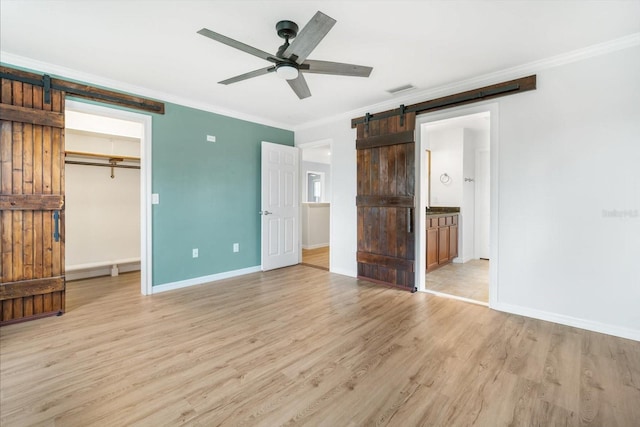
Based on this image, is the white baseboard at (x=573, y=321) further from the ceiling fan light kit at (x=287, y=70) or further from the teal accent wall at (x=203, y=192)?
the teal accent wall at (x=203, y=192)

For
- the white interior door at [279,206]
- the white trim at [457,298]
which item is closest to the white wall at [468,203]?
the white trim at [457,298]

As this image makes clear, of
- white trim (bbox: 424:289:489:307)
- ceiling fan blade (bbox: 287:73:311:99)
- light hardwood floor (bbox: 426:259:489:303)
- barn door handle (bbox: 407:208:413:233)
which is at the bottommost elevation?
white trim (bbox: 424:289:489:307)

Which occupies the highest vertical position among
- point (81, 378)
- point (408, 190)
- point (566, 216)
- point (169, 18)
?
point (169, 18)

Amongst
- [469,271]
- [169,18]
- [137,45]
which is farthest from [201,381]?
[469,271]

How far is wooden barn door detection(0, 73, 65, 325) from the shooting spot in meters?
2.76

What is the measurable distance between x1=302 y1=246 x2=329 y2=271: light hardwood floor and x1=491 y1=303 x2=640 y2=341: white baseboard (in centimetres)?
267

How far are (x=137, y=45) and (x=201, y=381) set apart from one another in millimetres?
2795

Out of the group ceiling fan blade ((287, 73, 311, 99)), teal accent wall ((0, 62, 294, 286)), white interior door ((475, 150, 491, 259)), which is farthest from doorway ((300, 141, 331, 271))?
white interior door ((475, 150, 491, 259))

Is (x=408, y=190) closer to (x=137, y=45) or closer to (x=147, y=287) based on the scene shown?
(x=137, y=45)

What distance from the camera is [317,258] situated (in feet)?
19.6

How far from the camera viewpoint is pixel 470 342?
2.43 m

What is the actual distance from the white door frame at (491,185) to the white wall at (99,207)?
436 centimetres

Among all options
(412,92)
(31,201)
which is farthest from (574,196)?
(31,201)

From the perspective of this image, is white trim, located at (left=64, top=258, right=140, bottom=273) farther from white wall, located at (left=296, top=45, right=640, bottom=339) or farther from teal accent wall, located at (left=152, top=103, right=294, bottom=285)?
white wall, located at (left=296, top=45, right=640, bottom=339)
